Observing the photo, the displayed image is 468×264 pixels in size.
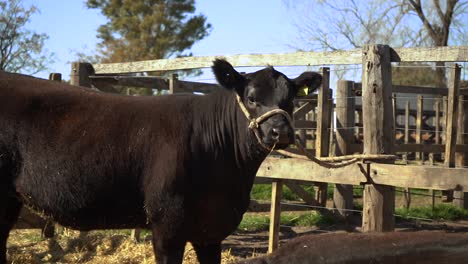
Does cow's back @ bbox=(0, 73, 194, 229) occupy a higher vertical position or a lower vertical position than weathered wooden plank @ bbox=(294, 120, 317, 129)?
lower

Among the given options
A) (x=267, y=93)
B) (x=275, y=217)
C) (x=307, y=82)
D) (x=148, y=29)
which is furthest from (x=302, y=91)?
(x=148, y=29)

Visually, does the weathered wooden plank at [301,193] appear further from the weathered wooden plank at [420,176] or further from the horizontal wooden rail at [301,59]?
the weathered wooden plank at [420,176]

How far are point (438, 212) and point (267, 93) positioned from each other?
7327 mm

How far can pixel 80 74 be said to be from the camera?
9281 millimetres

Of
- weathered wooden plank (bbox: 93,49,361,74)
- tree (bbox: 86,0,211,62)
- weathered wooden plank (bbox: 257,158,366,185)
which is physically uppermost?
tree (bbox: 86,0,211,62)

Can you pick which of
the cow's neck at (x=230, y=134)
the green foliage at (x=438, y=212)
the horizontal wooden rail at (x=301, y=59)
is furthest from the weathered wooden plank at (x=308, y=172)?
the green foliage at (x=438, y=212)

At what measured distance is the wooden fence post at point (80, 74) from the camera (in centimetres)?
924

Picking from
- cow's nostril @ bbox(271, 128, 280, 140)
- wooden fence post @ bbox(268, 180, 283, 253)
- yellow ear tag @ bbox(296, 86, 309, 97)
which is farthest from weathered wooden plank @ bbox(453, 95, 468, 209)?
cow's nostril @ bbox(271, 128, 280, 140)

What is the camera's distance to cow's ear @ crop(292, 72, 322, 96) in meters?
5.35

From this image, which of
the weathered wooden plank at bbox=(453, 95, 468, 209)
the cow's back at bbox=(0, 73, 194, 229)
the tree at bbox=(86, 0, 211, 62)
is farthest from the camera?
the tree at bbox=(86, 0, 211, 62)

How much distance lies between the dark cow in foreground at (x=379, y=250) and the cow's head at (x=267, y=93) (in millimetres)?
2380

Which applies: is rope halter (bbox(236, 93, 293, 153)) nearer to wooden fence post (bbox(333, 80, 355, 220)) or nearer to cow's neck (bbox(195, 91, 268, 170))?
cow's neck (bbox(195, 91, 268, 170))

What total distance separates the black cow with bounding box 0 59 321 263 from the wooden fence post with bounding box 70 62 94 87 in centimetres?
392

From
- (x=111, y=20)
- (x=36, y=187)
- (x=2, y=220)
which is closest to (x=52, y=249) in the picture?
(x=2, y=220)
